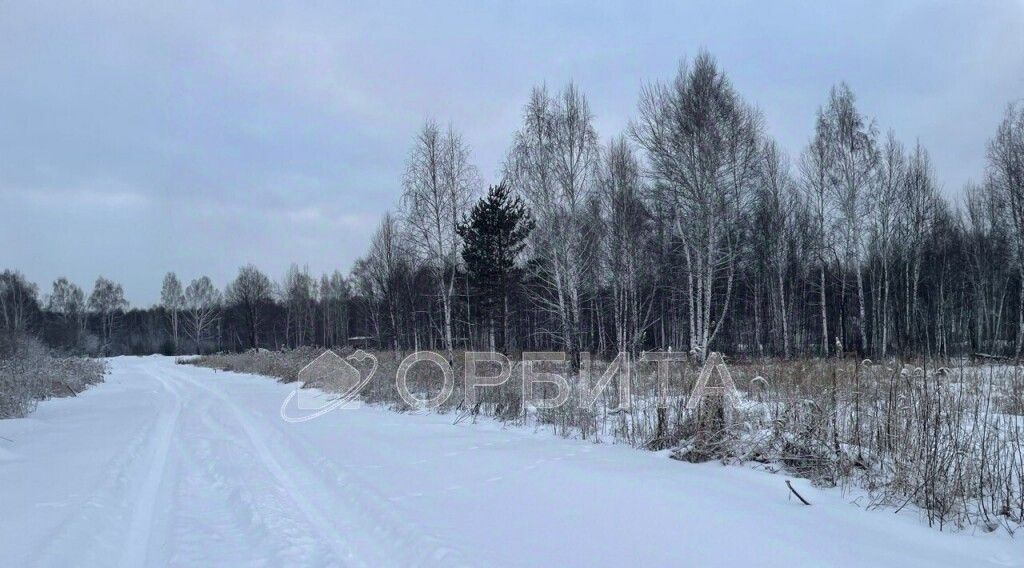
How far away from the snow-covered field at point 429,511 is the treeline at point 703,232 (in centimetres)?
407

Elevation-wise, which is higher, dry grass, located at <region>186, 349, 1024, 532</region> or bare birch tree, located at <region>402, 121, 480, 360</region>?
bare birch tree, located at <region>402, 121, 480, 360</region>

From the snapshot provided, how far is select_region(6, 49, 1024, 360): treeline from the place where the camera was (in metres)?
17.6

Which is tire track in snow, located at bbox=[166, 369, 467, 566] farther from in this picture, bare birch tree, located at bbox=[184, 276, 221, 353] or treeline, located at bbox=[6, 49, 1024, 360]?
bare birch tree, located at bbox=[184, 276, 221, 353]

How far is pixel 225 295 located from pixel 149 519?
9476 centimetres

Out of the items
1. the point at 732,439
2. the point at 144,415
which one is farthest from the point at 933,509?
the point at 144,415

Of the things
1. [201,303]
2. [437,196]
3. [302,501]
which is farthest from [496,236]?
[201,303]

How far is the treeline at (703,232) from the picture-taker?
17641mm

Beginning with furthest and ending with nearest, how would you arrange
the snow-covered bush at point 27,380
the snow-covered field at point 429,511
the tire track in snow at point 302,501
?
the snow-covered bush at point 27,380 → the tire track in snow at point 302,501 → the snow-covered field at point 429,511

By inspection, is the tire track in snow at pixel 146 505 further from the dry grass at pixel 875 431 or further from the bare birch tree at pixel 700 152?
the bare birch tree at pixel 700 152

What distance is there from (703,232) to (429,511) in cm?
1444

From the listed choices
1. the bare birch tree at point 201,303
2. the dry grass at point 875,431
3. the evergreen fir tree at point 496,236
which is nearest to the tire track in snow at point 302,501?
the dry grass at point 875,431

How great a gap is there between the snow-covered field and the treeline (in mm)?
4066

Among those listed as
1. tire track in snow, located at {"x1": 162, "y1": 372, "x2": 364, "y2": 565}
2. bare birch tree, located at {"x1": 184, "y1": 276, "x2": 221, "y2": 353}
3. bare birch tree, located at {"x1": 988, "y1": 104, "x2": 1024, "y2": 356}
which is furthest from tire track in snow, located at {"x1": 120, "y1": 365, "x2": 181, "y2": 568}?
bare birch tree, located at {"x1": 184, "y1": 276, "x2": 221, "y2": 353}

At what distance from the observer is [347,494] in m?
5.53
